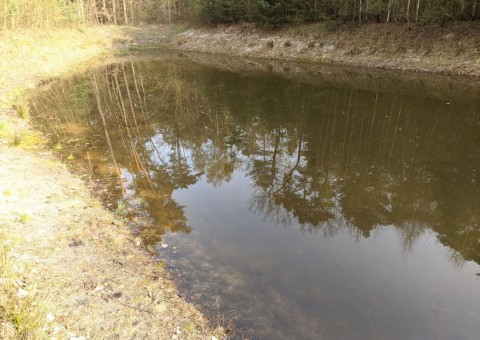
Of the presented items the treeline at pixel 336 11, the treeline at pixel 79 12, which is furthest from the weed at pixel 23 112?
the treeline at pixel 336 11

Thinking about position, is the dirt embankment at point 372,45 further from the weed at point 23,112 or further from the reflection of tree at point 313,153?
the weed at point 23,112

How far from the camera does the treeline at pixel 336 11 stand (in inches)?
1109

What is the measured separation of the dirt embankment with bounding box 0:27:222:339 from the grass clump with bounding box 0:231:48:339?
0.01 meters

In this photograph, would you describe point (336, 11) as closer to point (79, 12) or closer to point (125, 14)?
point (125, 14)

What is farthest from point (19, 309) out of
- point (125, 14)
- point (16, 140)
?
point (125, 14)

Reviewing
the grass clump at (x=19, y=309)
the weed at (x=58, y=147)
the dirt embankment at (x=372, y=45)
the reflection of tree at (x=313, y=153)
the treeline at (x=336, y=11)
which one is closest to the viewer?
the grass clump at (x=19, y=309)

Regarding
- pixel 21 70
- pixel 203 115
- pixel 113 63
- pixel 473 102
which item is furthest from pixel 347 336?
pixel 113 63

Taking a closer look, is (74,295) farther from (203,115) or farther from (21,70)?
(21,70)

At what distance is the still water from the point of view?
6176mm

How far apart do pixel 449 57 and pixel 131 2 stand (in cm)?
5673

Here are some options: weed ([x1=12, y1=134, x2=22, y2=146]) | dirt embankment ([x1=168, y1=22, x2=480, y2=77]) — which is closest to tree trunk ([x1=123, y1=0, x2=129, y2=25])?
dirt embankment ([x1=168, y1=22, x2=480, y2=77])

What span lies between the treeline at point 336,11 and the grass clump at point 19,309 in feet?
111

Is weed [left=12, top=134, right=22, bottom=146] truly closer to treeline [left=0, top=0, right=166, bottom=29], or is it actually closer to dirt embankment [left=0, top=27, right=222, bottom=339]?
dirt embankment [left=0, top=27, right=222, bottom=339]

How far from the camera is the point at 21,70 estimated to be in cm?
2450
